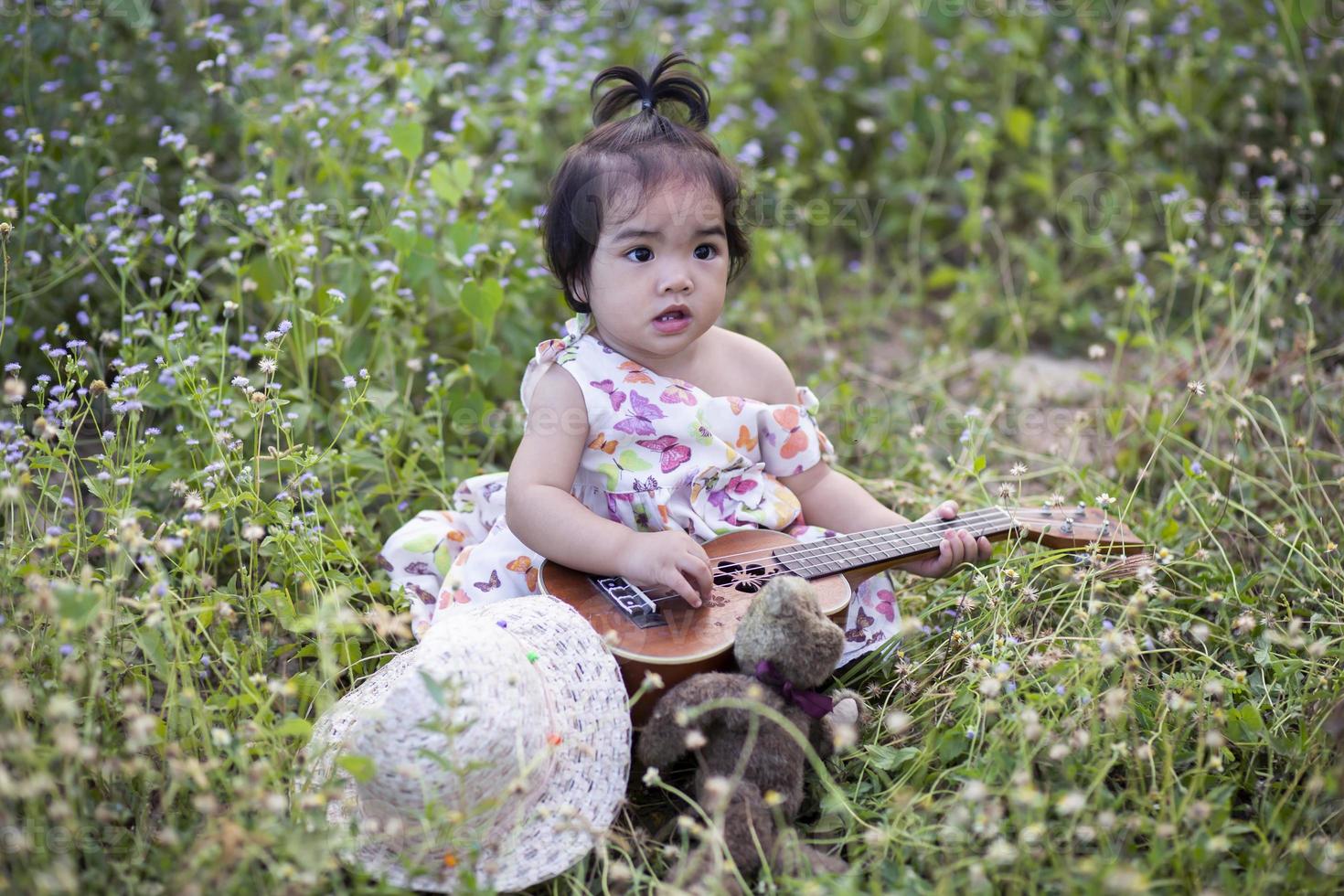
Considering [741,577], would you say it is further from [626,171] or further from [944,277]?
[944,277]

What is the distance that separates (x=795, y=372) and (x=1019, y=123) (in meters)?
1.31

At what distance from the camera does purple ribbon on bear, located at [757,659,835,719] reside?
6.11 feet

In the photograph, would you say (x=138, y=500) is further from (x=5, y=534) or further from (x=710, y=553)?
(x=710, y=553)

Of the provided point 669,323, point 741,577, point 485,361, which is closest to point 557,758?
point 741,577

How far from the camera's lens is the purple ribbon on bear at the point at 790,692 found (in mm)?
1861

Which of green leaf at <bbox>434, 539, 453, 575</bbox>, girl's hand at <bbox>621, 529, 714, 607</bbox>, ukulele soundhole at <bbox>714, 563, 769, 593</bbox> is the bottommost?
green leaf at <bbox>434, 539, 453, 575</bbox>

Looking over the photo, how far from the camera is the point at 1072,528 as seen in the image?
229cm

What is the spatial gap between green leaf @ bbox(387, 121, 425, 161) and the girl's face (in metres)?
0.85

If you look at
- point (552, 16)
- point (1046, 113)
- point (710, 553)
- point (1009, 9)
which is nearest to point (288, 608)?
point (710, 553)

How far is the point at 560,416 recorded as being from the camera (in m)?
2.21

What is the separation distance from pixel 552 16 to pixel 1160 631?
2904 mm

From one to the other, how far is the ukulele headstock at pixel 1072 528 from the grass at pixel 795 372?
0.16 ft

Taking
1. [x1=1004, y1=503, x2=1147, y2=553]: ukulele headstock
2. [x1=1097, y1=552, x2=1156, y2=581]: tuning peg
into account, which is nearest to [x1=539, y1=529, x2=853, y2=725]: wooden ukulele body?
[x1=1004, y1=503, x2=1147, y2=553]: ukulele headstock

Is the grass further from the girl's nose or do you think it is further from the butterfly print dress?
the girl's nose
